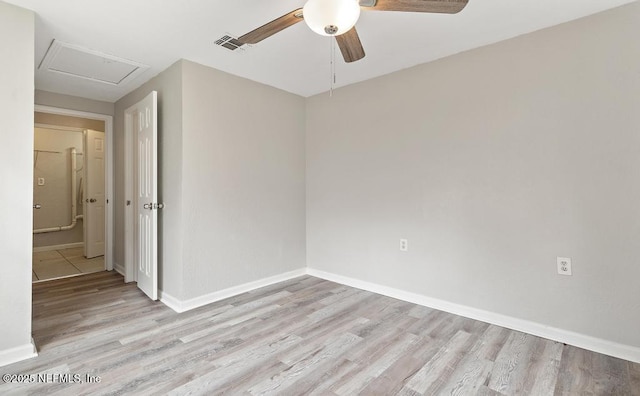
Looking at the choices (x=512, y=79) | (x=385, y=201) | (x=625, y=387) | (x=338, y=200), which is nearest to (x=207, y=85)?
(x=338, y=200)

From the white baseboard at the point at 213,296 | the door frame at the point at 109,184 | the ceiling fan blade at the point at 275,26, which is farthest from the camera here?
the door frame at the point at 109,184

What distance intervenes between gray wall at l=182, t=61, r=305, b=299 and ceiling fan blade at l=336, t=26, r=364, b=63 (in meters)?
1.58

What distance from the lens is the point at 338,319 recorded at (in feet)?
8.54

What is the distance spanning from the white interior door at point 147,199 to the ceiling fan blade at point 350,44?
79.0 inches

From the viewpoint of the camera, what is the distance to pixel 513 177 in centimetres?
242

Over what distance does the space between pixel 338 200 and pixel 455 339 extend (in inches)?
74.9

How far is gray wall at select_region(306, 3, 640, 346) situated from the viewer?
2027mm

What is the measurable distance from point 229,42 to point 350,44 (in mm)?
1171

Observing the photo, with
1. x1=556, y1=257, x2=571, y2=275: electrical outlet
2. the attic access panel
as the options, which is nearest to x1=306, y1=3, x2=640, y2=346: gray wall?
x1=556, y1=257, x2=571, y2=275: electrical outlet

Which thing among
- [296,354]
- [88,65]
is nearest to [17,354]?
[296,354]

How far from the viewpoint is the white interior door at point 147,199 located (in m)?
2.95

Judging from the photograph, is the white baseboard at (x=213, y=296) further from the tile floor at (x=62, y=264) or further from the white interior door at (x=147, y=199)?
the tile floor at (x=62, y=264)

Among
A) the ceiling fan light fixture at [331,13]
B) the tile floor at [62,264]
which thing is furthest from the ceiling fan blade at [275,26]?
the tile floor at [62,264]

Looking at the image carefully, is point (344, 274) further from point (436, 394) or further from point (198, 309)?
point (436, 394)
